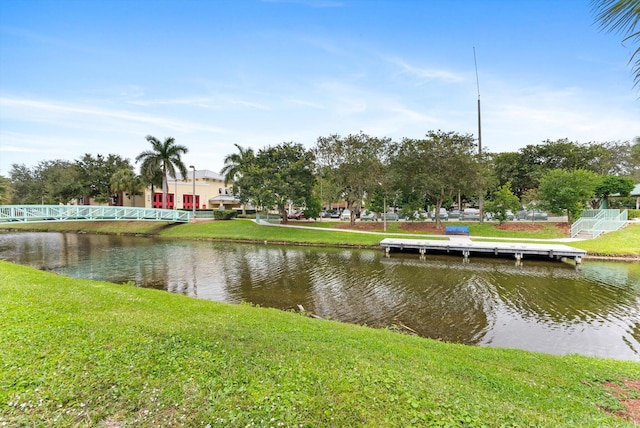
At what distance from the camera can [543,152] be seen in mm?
44812

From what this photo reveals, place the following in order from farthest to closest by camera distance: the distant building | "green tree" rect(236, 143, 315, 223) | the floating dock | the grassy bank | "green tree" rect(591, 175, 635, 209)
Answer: the distant building
"green tree" rect(236, 143, 315, 223)
"green tree" rect(591, 175, 635, 209)
the grassy bank
the floating dock

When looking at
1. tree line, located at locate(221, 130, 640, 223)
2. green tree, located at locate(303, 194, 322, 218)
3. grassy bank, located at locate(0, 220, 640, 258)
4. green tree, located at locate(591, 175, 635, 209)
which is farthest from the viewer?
green tree, located at locate(303, 194, 322, 218)

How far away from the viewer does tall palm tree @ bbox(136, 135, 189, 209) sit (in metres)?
42.7

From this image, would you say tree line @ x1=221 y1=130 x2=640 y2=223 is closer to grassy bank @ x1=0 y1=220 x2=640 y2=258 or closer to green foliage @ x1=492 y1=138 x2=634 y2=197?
green foliage @ x1=492 y1=138 x2=634 y2=197

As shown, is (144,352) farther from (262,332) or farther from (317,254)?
(317,254)

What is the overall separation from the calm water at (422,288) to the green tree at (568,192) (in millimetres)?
10096

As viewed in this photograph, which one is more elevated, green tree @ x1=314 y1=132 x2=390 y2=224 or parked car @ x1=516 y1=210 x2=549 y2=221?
green tree @ x1=314 y1=132 x2=390 y2=224

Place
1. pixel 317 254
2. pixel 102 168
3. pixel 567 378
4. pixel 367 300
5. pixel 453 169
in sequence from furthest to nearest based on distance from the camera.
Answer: pixel 102 168 → pixel 453 169 → pixel 317 254 → pixel 367 300 → pixel 567 378

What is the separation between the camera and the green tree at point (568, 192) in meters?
27.9

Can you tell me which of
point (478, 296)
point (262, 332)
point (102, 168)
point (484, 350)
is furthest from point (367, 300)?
point (102, 168)

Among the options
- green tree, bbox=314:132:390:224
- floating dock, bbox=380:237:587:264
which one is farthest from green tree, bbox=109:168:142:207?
floating dock, bbox=380:237:587:264

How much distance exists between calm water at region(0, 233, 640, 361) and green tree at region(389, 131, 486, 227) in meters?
10.1

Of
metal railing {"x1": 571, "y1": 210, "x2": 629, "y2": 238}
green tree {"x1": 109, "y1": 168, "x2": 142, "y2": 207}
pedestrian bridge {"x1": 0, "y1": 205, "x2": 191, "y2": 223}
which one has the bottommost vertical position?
metal railing {"x1": 571, "y1": 210, "x2": 629, "y2": 238}

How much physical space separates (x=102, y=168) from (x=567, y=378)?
208 feet
